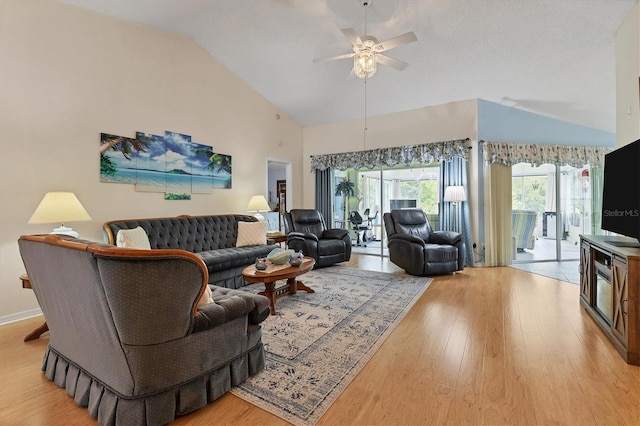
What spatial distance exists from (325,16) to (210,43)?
196cm

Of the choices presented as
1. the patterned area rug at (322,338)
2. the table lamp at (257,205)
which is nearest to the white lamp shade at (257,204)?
the table lamp at (257,205)

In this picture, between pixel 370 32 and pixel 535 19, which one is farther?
pixel 370 32

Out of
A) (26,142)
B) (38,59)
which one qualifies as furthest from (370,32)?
(26,142)

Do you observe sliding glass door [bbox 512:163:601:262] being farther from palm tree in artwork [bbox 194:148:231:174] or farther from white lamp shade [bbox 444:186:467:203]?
palm tree in artwork [bbox 194:148:231:174]

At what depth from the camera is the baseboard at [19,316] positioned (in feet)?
9.39

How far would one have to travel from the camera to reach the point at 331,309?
301 centimetres

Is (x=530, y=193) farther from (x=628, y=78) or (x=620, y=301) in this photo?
(x=620, y=301)

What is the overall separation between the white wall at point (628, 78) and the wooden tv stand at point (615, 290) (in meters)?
1.09

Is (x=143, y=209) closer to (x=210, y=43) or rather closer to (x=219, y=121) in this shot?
(x=219, y=121)

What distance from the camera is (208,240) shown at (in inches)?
170

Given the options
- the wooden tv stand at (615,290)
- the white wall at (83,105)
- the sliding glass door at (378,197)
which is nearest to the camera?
the wooden tv stand at (615,290)

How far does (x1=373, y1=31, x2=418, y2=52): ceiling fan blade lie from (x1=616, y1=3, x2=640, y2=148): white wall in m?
1.98

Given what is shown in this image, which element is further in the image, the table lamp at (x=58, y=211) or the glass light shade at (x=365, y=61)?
the glass light shade at (x=365, y=61)

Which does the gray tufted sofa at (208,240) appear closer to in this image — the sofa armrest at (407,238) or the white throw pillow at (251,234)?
the white throw pillow at (251,234)
